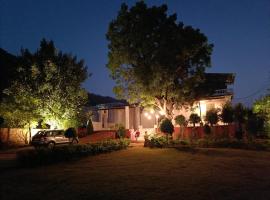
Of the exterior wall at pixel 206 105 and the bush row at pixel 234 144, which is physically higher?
the exterior wall at pixel 206 105

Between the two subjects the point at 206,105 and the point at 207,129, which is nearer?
the point at 207,129

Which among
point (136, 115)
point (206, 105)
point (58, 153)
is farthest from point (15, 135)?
point (206, 105)

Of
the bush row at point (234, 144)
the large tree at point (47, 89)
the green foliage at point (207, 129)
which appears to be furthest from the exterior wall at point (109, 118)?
the bush row at point (234, 144)

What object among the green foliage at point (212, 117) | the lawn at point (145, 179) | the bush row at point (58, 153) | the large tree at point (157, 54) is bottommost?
the lawn at point (145, 179)

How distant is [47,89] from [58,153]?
14.5 m

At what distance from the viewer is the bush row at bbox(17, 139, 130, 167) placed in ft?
47.4

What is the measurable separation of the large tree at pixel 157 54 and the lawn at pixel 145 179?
34.6 feet

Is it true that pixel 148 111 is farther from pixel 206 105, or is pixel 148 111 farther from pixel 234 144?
pixel 234 144

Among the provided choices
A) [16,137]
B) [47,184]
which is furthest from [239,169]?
[16,137]

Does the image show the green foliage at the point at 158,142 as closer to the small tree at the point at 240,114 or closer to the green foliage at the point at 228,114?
the green foliage at the point at 228,114

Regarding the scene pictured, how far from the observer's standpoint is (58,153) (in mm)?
15734

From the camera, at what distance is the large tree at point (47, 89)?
28.7 metres

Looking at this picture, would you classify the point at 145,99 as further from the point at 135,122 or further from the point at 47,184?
the point at 47,184

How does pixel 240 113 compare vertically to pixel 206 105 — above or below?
below
